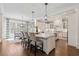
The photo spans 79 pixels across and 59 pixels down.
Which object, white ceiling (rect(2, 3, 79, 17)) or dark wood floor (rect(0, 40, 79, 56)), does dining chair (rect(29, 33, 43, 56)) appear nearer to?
dark wood floor (rect(0, 40, 79, 56))

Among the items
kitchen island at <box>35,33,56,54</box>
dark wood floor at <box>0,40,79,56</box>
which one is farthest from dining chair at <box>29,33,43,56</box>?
dark wood floor at <box>0,40,79,56</box>

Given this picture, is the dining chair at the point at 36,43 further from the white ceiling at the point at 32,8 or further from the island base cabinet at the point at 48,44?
the white ceiling at the point at 32,8

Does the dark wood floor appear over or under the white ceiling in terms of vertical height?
under

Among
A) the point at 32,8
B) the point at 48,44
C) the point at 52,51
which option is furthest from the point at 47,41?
the point at 32,8

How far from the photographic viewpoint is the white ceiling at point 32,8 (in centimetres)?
230

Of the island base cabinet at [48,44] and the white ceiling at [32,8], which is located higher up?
the white ceiling at [32,8]

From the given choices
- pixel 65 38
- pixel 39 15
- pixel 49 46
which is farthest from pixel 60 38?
pixel 39 15

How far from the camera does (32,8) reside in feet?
7.64

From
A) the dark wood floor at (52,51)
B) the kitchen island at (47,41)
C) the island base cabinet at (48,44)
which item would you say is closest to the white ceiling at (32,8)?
the kitchen island at (47,41)

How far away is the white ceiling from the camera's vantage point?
230 centimetres

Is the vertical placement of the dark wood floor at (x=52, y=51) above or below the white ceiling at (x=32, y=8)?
below

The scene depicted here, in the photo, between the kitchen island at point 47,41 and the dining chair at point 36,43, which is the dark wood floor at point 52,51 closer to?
the kitchen island at point 47,41

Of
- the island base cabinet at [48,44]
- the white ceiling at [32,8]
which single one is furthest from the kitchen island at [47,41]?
the white ceiling at [32,8]

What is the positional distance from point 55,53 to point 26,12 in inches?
39.6
